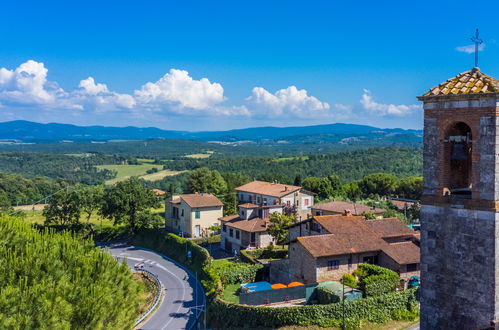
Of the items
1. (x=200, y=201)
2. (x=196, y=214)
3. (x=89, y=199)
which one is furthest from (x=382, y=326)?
(x=89, y=199)

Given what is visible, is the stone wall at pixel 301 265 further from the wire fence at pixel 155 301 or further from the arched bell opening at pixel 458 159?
the arched bell opening at pixel 458 159

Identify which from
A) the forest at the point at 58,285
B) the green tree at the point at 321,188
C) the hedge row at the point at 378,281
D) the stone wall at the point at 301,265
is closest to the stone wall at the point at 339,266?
the stone wall at the point at 301,265

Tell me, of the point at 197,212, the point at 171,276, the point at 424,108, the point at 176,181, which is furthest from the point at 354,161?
the point at 424,108

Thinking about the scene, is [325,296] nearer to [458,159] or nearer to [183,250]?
[458,159]

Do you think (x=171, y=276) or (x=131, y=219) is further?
(x=131, y=219)

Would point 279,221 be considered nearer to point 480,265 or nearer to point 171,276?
point 171,276

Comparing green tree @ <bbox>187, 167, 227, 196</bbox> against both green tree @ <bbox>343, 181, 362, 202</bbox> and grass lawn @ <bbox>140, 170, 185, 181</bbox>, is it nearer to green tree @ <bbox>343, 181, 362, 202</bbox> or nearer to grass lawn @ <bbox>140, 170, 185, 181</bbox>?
green tree @ <bbox>343, 181, 362, 202</bbox>
